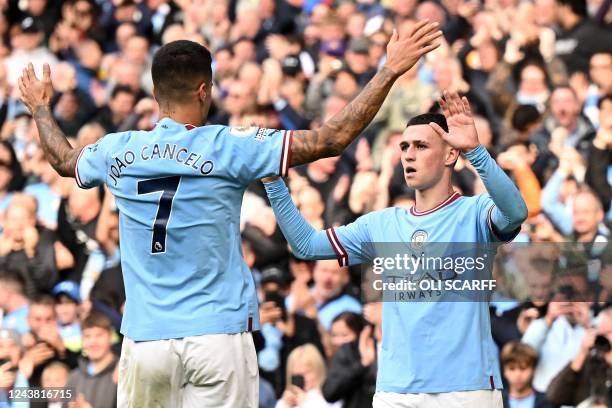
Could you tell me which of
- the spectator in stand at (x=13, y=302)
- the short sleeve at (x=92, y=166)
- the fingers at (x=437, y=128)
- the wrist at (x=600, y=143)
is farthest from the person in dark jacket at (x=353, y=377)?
the short sleeve at (x=92, y=166)

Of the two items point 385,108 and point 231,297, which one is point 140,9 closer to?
point 385,108

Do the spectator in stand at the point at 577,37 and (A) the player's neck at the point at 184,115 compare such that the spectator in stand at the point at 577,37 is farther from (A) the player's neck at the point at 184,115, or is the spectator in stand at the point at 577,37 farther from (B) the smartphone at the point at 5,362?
(A) the player's neck at the point at 184,115

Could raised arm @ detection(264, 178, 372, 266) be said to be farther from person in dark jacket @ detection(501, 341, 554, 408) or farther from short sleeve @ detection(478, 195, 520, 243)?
person in dark jacket @ detection(501, 341, 554, 408)

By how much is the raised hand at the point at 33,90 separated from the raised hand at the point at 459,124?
6.35ft

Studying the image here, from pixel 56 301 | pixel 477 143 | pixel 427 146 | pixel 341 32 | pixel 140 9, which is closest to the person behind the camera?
pixel 477 143

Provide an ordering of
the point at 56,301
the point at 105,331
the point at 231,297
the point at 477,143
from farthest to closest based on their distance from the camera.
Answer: the point at 56,301 < the point at 105,331 < the point at 477,143 < the point at 231,297

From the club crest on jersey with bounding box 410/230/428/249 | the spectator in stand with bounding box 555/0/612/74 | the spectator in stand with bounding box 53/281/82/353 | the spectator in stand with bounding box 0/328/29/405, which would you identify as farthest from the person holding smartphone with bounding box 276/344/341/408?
the spectator in stand with bounding box 555/0/612/74

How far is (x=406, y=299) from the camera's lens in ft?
20.8

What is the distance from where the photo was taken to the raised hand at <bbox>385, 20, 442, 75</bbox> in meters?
5.54

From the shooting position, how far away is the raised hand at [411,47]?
5.54 meters

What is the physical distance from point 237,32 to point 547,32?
3414 mm

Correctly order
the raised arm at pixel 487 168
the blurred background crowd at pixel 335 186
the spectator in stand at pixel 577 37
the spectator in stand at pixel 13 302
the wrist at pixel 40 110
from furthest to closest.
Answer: the spectator in stand at pixel 577 37
the spectator in stand at pixel 13 302
the blurred background crowd at pixel 335 186
the wrist at pixel 40 110
the raised arm at pixel 487 168

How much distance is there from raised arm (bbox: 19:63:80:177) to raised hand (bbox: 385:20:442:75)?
154 cm

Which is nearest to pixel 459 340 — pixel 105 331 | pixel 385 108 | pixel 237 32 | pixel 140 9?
pixel 105 331
